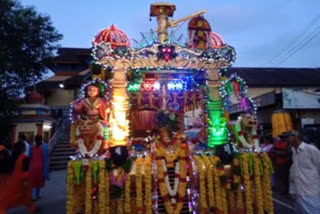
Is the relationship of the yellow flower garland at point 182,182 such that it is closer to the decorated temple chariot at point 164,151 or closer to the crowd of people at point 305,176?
the decorated temple chariot at point 164,151

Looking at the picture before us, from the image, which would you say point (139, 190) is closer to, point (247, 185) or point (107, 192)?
point (107, 192)

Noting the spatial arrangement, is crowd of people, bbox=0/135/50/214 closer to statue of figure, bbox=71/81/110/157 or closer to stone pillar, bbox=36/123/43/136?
statue of figure, bbox=71/81/110/157

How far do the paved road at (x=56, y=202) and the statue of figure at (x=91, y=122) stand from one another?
2456 millimetres

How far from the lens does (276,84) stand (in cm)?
2148

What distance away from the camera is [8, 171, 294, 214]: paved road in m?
6.93

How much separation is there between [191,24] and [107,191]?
521cm

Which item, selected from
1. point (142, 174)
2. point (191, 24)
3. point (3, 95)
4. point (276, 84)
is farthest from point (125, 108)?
point (276, 84)

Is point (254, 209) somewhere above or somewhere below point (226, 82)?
below

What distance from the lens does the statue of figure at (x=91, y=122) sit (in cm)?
563

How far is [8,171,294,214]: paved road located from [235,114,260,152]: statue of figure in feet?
6.05

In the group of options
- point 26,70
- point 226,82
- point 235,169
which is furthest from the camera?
point 26,70

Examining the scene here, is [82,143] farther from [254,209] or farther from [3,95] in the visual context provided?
[3,95]

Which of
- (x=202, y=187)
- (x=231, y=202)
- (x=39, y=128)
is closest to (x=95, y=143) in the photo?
(x=202, y=187)

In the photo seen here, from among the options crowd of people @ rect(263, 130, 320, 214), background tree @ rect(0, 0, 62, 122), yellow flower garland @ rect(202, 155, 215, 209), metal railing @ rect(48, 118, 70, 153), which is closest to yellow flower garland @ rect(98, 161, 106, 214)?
yellow flower garland @ rect(202, 155, 215, 209)
